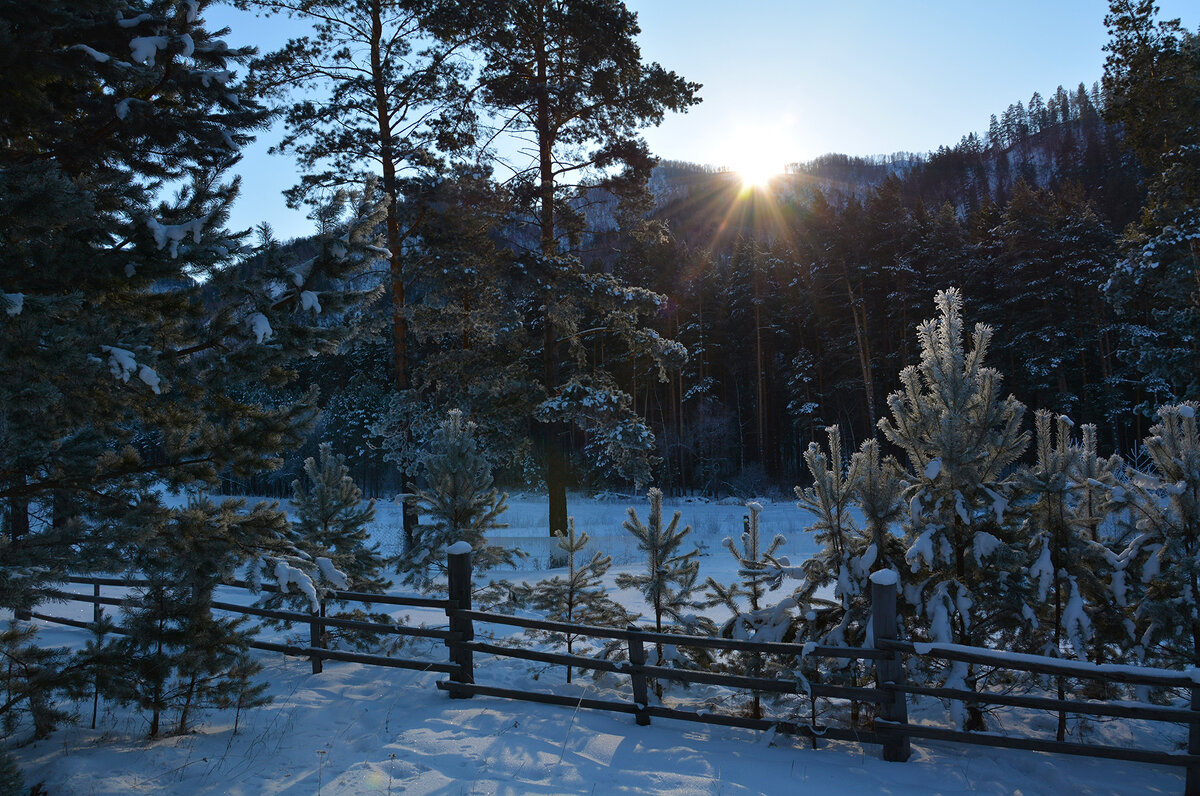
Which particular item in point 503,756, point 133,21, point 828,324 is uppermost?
point 828,324

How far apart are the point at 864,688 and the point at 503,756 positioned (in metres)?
3.12

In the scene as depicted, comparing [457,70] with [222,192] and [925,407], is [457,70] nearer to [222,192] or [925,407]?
[222,192]

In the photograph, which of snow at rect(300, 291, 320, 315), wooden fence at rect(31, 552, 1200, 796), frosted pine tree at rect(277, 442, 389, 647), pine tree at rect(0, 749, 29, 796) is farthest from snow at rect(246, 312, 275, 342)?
frosted pine tree at rect(277, 442, 389, 647)

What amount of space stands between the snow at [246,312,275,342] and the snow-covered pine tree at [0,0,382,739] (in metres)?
0.02

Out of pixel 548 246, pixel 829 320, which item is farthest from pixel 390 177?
pixel 829 320

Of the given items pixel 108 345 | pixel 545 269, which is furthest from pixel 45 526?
pixel 545 269

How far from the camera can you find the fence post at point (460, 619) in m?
6.99

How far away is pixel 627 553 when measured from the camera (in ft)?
62.2

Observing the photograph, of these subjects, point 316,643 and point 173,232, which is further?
point 316,643

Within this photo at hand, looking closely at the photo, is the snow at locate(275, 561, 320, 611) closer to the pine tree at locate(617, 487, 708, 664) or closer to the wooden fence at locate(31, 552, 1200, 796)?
the wooden fence at locate(31, 552, 1200, 796)

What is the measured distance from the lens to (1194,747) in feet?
15.9

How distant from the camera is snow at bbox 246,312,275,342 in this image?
4121 millimetres

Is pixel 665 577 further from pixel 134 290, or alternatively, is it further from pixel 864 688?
pixel 134 290

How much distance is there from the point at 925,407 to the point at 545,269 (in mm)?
10501
